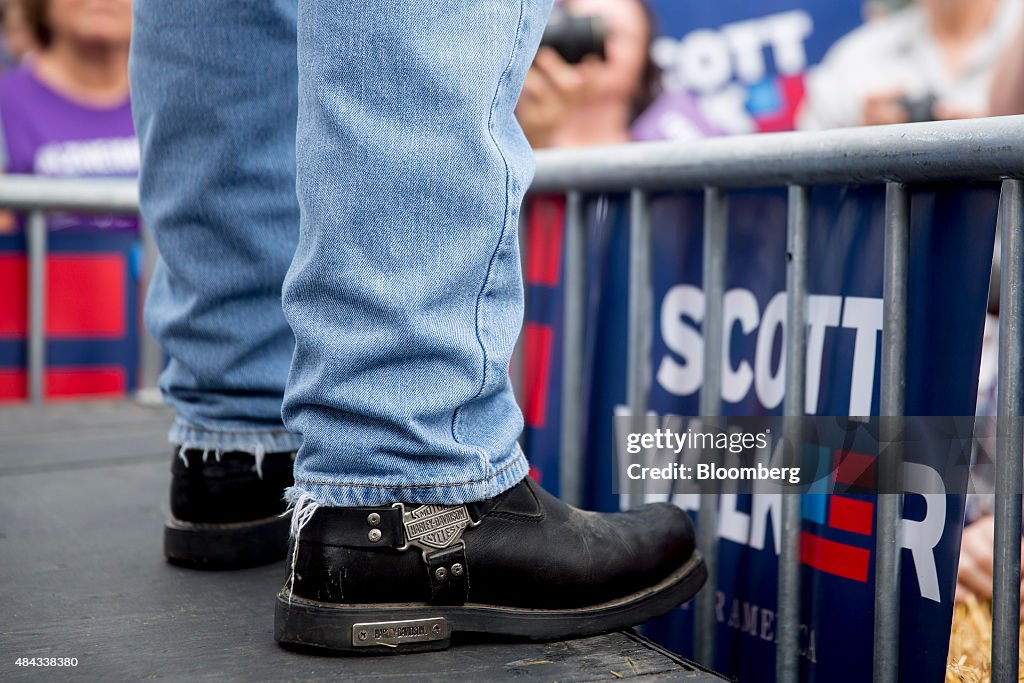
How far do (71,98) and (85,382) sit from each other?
895 mm

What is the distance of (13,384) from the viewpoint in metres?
2.70

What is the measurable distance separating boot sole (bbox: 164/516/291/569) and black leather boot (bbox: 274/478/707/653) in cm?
24

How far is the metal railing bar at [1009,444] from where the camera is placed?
0.94 metres

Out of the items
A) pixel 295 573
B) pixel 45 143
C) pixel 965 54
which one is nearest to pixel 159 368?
pixel 45 143

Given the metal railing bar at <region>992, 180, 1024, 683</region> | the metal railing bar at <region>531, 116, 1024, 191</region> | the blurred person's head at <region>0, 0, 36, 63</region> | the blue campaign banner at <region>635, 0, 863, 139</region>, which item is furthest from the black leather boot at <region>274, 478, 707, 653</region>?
the blurred person's head at <region>0, 0, 36, 63</region>

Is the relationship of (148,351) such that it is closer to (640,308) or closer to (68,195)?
(68,195)

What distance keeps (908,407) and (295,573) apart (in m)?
0.63

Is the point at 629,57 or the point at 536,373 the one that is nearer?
the point at 536,373

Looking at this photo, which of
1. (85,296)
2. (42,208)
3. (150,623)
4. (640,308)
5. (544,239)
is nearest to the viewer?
(150,623)

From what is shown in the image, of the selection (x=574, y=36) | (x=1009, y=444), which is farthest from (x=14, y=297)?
(x=1009, y=444)

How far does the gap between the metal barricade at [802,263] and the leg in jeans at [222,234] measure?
1.51ft

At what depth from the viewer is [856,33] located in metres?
3.15

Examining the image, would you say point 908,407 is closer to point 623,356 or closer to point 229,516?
point 623,356

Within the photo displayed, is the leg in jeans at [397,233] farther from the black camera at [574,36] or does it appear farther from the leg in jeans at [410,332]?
the black camera at [574,36]
